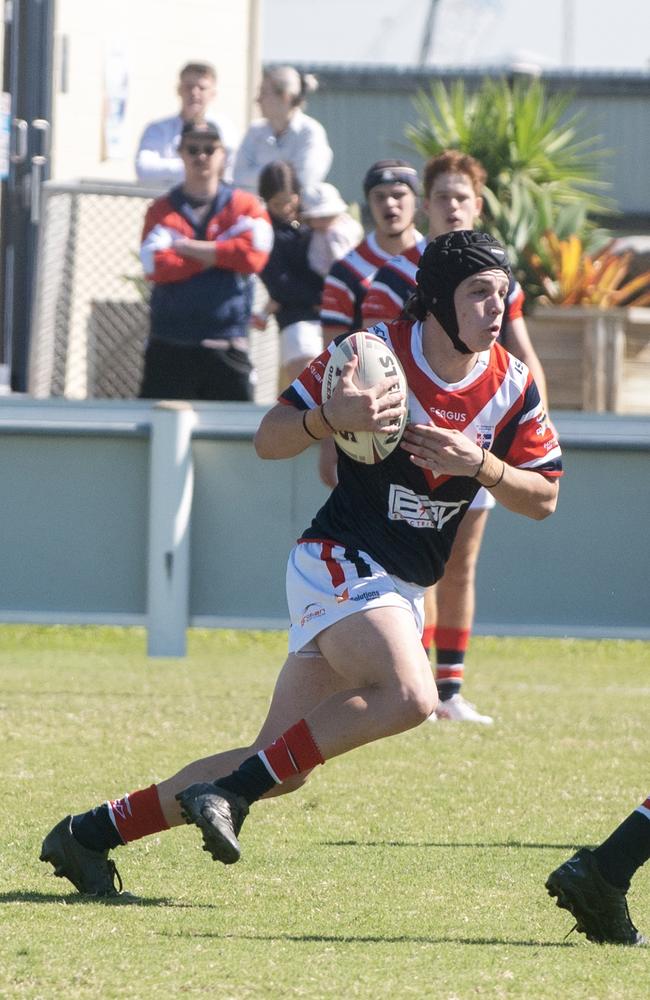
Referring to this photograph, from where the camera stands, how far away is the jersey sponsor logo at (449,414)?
4.89 metres

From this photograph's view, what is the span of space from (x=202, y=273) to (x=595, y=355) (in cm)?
353

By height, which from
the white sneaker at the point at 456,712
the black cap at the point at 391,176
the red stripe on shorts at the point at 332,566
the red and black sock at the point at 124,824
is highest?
the black cap at the point at 391,176

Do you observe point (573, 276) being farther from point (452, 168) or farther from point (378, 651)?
point (378, 651)

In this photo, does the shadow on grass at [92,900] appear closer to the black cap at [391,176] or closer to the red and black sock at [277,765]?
the red and black sock at [277,765]

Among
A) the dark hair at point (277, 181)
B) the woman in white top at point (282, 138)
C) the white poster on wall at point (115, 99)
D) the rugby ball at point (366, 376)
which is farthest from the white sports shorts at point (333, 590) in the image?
the white poster on wall at point (115, 99)

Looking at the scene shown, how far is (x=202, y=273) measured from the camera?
10281mm

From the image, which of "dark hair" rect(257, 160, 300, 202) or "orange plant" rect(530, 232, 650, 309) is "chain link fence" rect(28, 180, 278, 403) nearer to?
"dark hair" rect(257, 160, 300, 202)

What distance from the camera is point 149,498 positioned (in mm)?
10164

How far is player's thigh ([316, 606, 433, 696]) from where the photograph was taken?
4.61 metres

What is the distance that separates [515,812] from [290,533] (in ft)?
13.7

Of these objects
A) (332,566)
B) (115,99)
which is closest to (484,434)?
(332,566)

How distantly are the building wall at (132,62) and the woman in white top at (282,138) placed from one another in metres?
3.18

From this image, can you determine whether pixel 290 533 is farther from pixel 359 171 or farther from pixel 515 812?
pixel 359 171

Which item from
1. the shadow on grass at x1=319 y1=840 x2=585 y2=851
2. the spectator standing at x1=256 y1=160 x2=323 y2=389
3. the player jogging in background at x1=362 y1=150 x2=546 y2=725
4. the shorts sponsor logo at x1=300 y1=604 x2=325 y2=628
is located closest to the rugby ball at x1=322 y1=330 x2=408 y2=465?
the shorts sponsor logo at x1=300 y1=604 x2=325 y2=628
